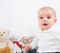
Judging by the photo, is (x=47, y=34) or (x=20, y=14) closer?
(x=47, y=34)

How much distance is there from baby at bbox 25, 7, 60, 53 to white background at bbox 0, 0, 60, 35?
6cm

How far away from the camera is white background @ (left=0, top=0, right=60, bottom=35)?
92 cm

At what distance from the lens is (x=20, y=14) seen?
95cm

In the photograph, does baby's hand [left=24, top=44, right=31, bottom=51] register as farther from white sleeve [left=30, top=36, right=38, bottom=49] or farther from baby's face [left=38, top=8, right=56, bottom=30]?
baby's face [left=38, top=8, right=56, bottom=30]

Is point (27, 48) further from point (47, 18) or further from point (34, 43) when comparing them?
point (47, 18)

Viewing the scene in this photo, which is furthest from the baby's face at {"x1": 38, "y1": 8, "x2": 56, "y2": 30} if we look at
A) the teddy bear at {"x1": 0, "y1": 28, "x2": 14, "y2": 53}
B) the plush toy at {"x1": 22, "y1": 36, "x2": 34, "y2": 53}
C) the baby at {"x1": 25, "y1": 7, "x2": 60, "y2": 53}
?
the teddy bear at {"x1": 0, "y1": 28, "x2": 14, "y2": 53}

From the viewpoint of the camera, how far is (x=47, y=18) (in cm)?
85

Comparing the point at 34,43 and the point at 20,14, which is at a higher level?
the point at 20,14

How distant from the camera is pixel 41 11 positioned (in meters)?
0.86

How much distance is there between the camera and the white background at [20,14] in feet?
3.02

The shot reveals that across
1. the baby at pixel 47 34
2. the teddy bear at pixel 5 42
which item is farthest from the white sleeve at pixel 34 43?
the teddy bear at pixel 5 42

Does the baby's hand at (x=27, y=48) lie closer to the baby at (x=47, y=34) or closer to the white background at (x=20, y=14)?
the baby at (x=47, y=34)

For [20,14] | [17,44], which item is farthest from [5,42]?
[20,14]

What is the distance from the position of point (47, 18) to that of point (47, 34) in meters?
0.09
